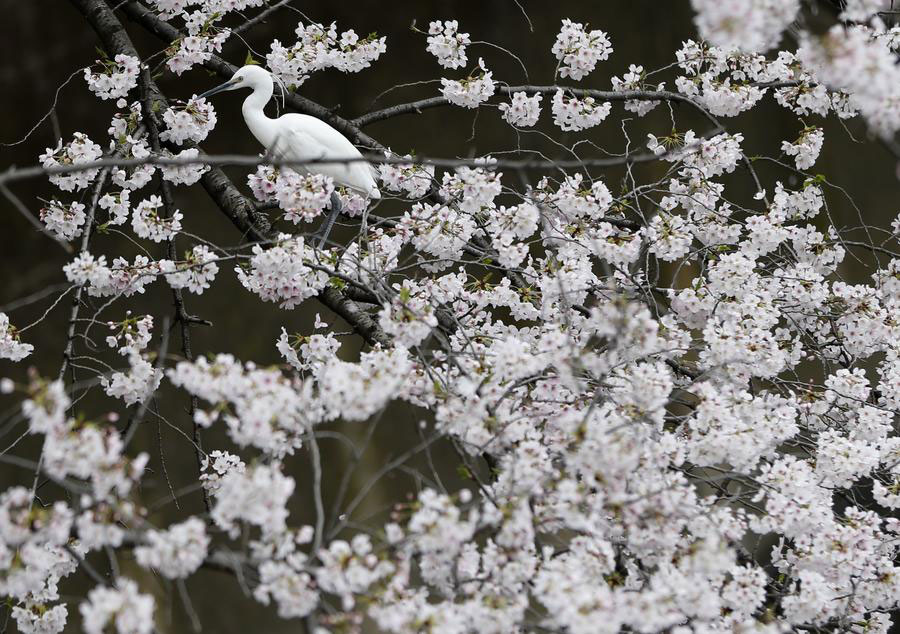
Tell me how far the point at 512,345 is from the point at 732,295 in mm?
865

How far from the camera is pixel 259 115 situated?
8.11 ft

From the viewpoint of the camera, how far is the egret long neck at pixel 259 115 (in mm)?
2454

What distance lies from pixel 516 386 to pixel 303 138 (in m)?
0.90

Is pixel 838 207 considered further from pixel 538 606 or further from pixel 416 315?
pixel 416 315

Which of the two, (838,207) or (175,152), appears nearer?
(175,152)

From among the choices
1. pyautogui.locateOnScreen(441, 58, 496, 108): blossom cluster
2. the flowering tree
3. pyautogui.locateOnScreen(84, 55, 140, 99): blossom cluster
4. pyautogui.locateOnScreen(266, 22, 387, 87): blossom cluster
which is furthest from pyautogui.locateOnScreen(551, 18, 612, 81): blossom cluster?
pyautogui.locateOnScreen(84, 55, 140, 99): blossom cluster

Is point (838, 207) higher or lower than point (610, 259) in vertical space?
higher

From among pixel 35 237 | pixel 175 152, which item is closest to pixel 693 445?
pixel 175 152

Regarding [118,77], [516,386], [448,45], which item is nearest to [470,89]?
[448,45]

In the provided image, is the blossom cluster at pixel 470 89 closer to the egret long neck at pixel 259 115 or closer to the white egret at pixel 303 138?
the white egret at pixel 303 138

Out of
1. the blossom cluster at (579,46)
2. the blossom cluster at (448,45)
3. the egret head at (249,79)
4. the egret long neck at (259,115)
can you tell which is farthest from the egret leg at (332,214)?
the blossom cluster at (579,46)

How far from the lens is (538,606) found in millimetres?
4453

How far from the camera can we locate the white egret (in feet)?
7.89

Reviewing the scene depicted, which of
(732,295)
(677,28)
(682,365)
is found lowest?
(682,365)
